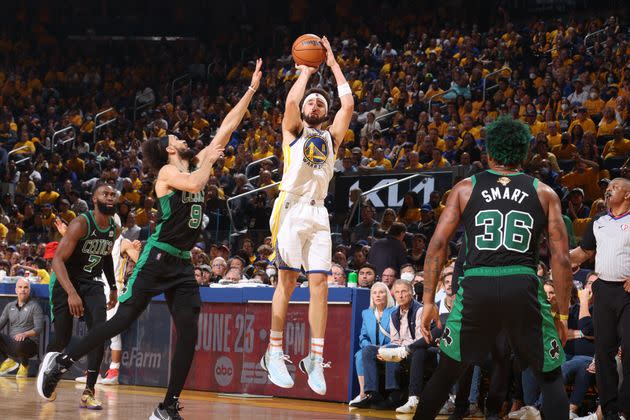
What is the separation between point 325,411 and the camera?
10000 mm

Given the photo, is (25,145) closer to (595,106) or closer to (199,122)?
(199,122)

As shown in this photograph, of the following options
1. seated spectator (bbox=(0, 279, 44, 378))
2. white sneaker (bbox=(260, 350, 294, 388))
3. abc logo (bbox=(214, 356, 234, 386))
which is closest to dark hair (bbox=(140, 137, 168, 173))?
white sneaker (bbox=(260, 350, 294, 388))

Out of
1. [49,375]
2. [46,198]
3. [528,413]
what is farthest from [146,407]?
[46,198]

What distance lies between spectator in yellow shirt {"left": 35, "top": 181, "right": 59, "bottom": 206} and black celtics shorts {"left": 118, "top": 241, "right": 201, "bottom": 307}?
Answer: 14.7 metres

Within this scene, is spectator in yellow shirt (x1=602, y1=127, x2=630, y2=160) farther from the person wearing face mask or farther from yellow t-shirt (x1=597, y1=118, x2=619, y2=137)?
the person wearing face mask

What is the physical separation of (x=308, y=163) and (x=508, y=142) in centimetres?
225

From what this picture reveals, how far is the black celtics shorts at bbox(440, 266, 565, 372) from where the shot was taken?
545cm

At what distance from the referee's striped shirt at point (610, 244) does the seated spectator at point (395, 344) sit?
2464 millimetres

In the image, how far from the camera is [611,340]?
8.43 m

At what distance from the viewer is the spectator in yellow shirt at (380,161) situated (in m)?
17.2

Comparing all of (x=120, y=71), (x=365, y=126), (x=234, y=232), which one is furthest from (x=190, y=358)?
(x=120, y=71)

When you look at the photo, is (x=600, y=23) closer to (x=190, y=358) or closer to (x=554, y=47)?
(x=554, y=47)

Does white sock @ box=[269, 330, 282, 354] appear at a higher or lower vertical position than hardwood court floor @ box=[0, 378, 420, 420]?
higher

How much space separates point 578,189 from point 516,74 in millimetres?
6238
